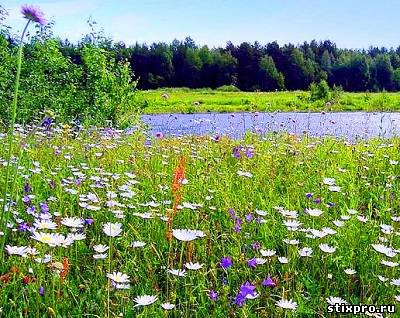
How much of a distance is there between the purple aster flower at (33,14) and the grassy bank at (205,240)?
11.7 inches

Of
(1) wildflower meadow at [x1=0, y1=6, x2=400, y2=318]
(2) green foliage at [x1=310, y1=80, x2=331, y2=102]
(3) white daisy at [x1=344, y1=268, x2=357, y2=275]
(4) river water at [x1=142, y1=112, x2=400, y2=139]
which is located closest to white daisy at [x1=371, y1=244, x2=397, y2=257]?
(1) wildflower meadow at [x1=0, y1=6, x2=400, y2=318]

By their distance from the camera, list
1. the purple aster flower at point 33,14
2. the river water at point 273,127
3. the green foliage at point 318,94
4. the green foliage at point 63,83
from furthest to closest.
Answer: the green foliage at point 318,94
the green foliage at point 63,83
the river water at point 273,127
the purple aster flower at point 33,14

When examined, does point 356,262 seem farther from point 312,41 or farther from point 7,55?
point 312,41

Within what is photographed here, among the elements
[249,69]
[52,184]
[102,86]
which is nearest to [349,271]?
[52,184]

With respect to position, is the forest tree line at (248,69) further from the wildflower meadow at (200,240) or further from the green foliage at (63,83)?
the wildflower meadow at (200,240)

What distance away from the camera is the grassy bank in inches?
72.4

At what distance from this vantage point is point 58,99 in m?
9.30

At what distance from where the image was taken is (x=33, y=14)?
1331 mm

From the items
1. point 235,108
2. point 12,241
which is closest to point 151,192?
point 12,241

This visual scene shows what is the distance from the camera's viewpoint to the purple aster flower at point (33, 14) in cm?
132

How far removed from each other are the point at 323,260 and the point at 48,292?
3.49ft

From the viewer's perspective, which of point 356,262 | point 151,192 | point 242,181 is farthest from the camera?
point 242,181

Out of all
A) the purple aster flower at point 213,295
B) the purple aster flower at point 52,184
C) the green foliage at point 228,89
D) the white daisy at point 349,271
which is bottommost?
the purple aster flower at point 213,295

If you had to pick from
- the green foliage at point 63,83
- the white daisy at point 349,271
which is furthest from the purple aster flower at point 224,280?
the green foliage at point 63,83
